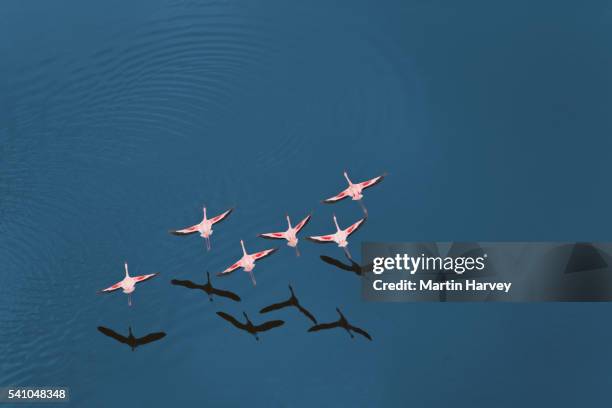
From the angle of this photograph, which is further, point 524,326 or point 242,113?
point 242,113

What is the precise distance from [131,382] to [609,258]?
4.92 metres

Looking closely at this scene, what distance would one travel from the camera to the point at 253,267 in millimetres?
6152

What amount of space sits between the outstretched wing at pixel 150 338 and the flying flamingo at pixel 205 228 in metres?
0.98

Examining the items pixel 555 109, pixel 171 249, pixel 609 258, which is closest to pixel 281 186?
pixel 171 249

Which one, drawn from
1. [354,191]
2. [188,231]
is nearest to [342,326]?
[354,191]

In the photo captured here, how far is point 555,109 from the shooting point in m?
6.28

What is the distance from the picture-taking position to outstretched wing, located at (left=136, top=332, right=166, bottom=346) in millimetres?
6117

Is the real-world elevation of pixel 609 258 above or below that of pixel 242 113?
below

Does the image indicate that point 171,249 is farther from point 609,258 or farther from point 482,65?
point 609,258

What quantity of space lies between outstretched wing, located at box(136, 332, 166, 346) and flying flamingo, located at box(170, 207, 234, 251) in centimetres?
98

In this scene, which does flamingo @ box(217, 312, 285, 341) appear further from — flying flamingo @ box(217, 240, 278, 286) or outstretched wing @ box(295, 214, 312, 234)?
outstretched wing @ box(295, 214, 312, 234)

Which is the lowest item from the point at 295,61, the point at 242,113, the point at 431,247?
the point at 431,247

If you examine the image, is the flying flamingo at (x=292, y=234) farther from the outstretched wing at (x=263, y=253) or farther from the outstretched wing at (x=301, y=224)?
the outstretched wing at (x=263, y=253)

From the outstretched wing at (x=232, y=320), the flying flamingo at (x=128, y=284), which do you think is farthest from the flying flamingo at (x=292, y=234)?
the flying flamingo at (x=128, y=284)
